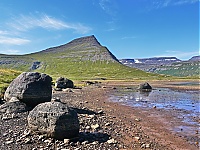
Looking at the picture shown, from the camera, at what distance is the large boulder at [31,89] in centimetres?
2236

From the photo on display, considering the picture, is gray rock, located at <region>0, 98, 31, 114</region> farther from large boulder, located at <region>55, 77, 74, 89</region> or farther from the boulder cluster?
large boulder, located at <region>55, 77, 74, 89</region>

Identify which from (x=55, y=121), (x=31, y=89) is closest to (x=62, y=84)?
(x=31, y=89)

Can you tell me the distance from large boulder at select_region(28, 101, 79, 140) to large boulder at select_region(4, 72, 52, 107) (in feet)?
23.2

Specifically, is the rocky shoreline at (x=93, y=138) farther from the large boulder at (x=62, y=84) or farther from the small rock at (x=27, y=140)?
the large boulder at (x=62, y=84)

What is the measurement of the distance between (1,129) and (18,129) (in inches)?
49.1

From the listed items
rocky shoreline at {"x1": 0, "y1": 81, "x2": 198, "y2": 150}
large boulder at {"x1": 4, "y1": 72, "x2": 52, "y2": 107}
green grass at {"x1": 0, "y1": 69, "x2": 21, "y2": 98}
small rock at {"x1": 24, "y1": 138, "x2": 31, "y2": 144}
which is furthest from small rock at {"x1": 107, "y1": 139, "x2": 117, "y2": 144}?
green grass at {"x1": 0, "y1": 69, "x2": 21, "y2": 98}

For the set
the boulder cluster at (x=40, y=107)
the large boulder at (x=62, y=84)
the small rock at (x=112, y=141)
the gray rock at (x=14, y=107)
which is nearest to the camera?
the boulder cluster at (x=40, y=107)

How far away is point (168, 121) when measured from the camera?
24797 millimetres

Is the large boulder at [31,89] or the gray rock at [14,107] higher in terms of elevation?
the large boulder at [31,89]

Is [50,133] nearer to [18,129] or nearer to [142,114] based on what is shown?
[18,129]

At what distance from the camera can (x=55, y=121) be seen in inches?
574

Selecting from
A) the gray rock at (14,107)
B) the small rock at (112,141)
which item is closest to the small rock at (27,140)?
the small rock at (112,141)

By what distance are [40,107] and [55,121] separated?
189 cm

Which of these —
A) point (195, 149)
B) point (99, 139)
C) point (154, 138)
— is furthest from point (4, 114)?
point (195, 149)
